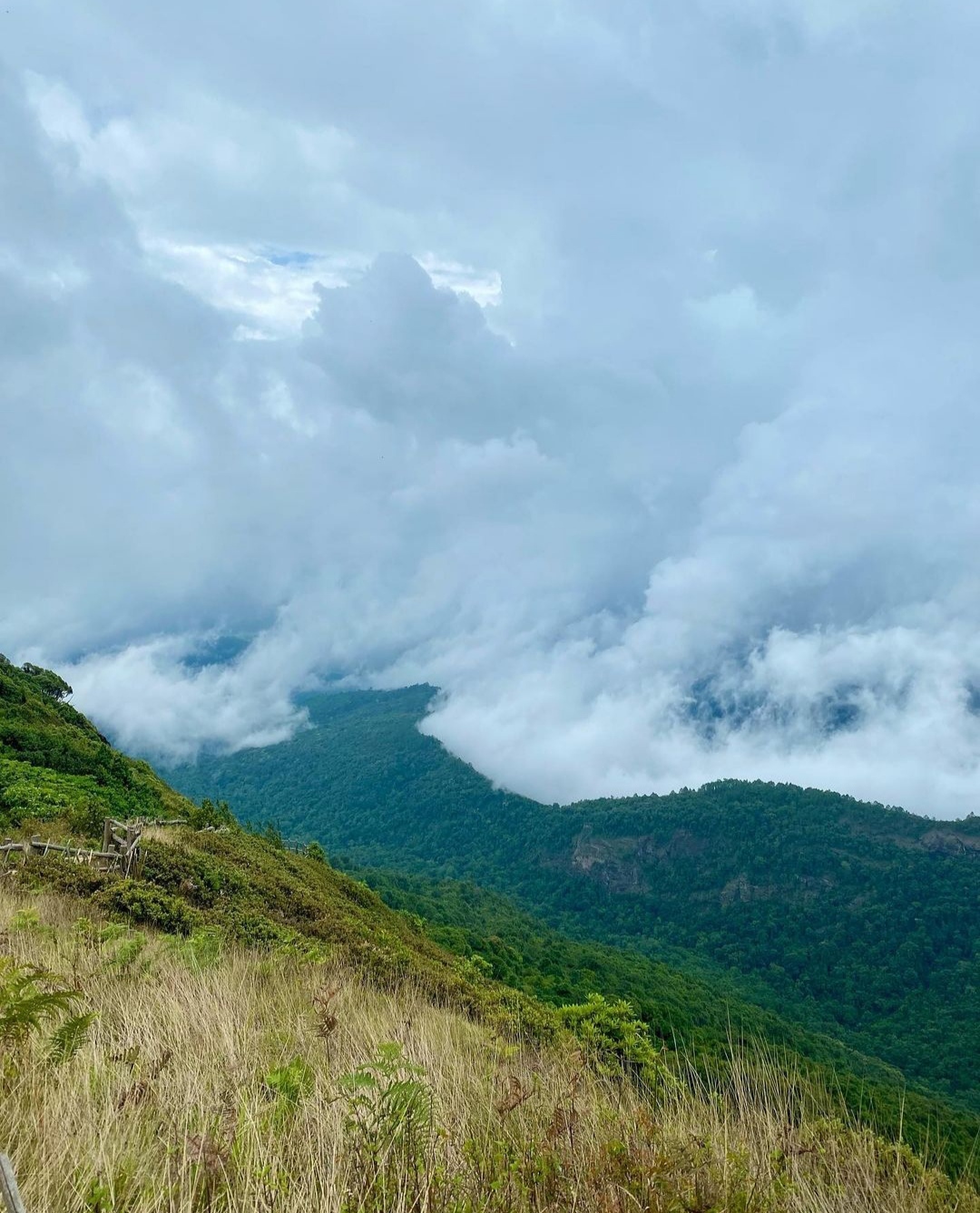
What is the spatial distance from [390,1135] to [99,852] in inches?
579

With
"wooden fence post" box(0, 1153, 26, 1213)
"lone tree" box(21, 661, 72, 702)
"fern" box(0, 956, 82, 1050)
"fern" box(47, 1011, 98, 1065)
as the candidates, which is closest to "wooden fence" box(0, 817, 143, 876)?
"fern" box(0, 956, 82, 1050)

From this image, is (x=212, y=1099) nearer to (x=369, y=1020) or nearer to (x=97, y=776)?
(x=369, y=1020)

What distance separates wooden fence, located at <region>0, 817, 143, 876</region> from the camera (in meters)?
14.9

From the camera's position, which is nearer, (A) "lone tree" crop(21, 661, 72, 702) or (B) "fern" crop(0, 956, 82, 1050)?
(B) "fern" crop(0, 956, 82, 1050)

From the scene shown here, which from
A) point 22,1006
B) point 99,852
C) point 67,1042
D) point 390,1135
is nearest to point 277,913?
point 99,852

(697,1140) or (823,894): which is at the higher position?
(823,894)

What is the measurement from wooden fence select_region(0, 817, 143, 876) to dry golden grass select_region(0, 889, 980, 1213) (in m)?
11.7

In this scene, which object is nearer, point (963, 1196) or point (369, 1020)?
point (963, 1196)

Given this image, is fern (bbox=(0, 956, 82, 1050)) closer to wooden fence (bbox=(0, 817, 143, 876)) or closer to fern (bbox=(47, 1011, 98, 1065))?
fern (bbox=(47, 1011, 98, 1065))

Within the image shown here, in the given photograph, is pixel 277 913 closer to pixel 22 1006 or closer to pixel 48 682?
pixel 22 1006

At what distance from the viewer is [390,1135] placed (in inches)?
141

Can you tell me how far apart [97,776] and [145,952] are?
80.3 feet

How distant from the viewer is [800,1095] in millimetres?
4949

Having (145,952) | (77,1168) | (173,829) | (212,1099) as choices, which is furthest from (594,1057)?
(173,829)
